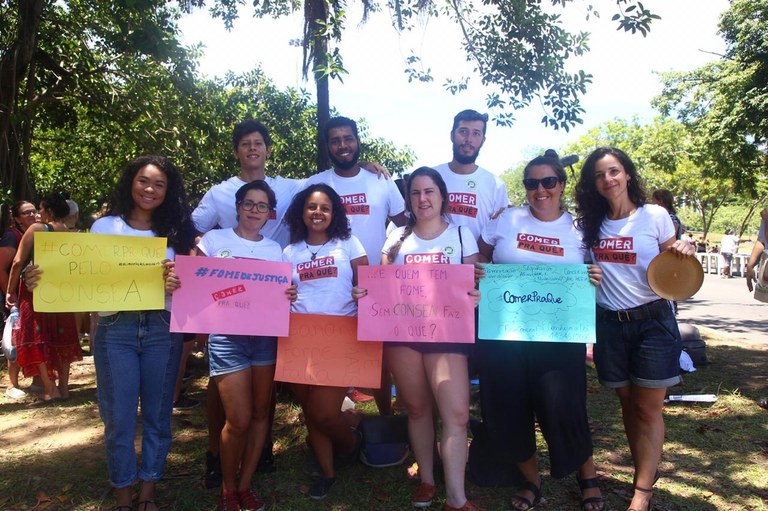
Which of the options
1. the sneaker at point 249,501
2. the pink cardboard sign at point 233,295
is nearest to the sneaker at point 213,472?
the sneaker at point 249,501

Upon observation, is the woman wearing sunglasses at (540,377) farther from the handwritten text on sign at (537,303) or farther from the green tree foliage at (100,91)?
the green tree foliage at (100,91)

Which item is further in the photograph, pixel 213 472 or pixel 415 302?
pixel 213 472

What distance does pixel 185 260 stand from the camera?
3.17 m

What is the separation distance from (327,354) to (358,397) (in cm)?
234

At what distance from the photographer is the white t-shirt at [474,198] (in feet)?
12.7

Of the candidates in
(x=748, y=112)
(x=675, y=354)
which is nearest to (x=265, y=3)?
(x=675, y=354)

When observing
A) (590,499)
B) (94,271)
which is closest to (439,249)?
(590,499)

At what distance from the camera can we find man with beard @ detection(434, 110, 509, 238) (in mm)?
3887

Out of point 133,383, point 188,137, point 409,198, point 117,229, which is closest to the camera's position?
point 133,383

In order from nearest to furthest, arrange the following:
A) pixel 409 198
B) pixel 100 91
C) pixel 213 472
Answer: pixel 409 198
pixel 213 472
pixel 100 91

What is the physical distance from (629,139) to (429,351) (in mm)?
40451

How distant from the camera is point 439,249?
10.7 feet

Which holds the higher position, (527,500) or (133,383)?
(133,383)

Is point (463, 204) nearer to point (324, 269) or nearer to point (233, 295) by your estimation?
point (324, 269)
